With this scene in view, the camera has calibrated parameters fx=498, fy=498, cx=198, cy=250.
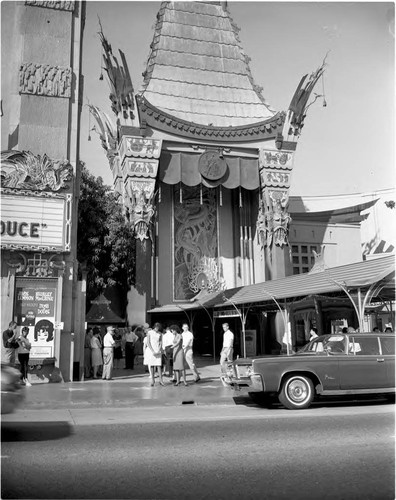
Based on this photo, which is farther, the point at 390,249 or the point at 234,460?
the point at 390,249

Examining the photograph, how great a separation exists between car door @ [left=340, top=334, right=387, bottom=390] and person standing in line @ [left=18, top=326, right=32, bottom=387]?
8.96 metres

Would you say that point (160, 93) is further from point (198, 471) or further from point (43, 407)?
point (198, 471)

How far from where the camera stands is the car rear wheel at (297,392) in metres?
10.5

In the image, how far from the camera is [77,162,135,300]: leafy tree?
97.3ft

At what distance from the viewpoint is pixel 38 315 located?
1553 cm

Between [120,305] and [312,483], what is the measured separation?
3064 centimetres

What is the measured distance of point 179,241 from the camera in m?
37.3

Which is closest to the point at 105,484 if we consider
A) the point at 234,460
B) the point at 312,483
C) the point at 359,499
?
the point at 234,460

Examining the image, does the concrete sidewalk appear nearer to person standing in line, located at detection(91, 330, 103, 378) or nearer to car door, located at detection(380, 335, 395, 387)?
person standing in line, located at detection(91, 330, 103, 378)

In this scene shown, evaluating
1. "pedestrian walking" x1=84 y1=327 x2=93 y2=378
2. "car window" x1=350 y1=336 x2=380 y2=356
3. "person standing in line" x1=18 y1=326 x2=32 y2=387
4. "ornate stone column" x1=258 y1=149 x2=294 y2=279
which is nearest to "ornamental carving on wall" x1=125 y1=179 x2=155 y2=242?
"ornate stone column" x1=258 y1=149 x2=294 y2=279

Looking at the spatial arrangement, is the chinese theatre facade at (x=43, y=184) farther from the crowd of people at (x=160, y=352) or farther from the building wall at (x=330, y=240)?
the building wall at (x=330, y=240)

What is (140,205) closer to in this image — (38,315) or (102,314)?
(102,314)

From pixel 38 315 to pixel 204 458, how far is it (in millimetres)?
10592

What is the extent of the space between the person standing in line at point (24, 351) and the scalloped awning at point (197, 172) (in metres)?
22.1
